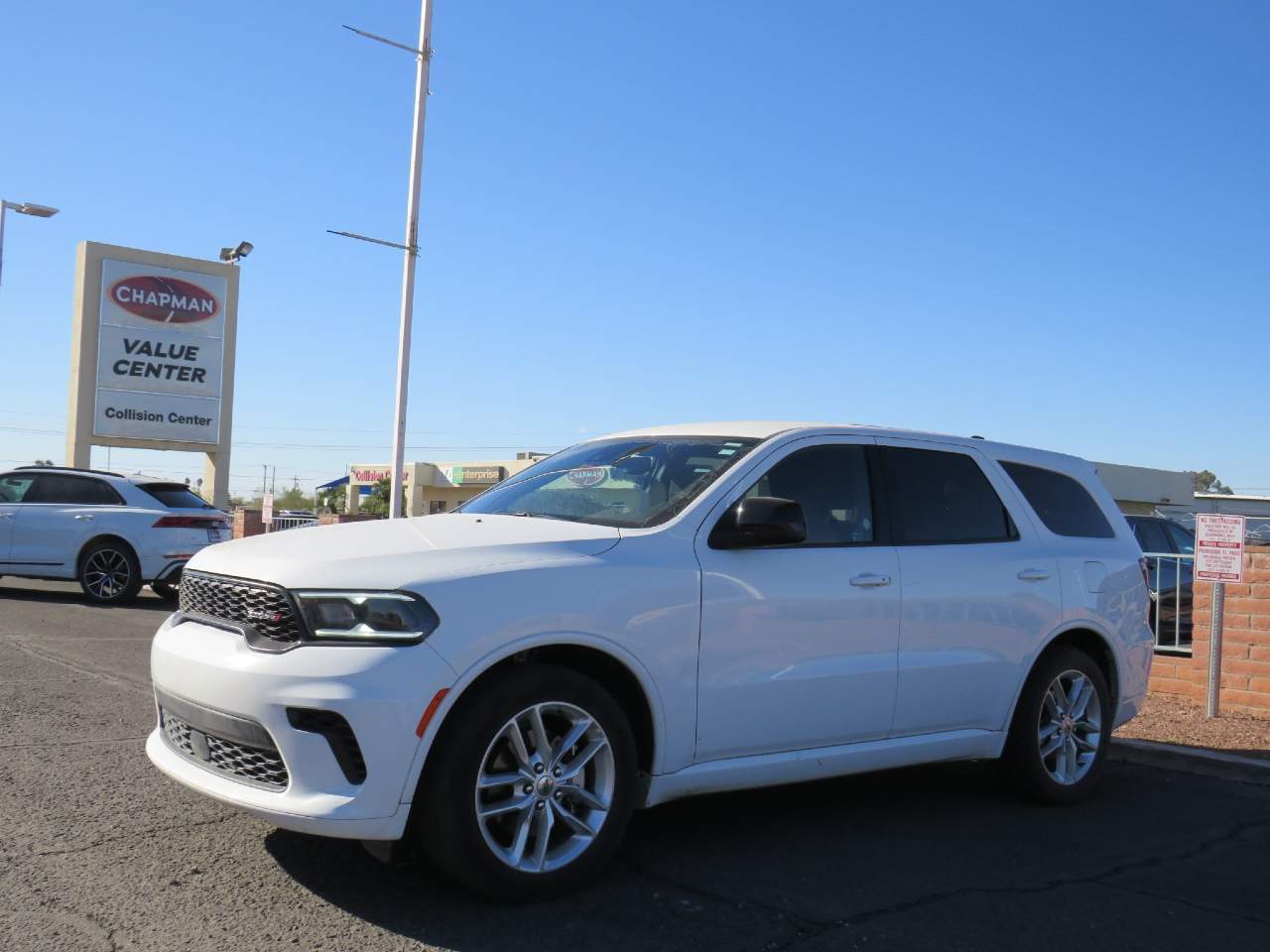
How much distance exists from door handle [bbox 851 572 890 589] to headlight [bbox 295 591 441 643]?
6.64 feet

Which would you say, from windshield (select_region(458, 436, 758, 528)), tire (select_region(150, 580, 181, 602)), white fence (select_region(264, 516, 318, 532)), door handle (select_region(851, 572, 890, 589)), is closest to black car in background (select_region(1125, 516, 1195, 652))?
door handle (select_region(851, 572, 890, 589))

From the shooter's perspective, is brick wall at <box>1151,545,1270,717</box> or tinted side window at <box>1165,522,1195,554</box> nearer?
brick wall at <box>1151,545,1270,717</box>

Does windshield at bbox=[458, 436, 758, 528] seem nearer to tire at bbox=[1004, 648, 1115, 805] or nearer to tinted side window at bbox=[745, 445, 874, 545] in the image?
tinted side window at bbox=[745, 445, 874, 545]

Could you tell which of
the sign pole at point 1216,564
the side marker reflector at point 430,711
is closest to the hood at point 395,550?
the side marker reflector at point 430,711

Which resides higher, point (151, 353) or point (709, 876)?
point (151, 353)

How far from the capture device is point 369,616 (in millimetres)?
4027

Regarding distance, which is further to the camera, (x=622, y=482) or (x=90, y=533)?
(x=90, y=533)

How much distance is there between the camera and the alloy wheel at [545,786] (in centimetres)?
417

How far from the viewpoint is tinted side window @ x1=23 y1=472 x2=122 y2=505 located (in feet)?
48.6

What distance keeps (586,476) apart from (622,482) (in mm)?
279

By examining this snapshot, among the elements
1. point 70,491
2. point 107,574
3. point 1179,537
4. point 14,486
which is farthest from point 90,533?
point 1179,537

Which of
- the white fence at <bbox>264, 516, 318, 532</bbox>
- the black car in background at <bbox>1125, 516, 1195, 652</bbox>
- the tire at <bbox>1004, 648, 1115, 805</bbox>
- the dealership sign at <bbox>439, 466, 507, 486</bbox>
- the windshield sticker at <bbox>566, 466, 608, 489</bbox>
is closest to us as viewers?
the windshield sticker at <bbox>566, 466, 608, 489</bbox>

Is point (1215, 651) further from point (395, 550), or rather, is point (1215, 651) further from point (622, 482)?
point (395, 550)

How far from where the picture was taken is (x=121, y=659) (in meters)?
9.69
